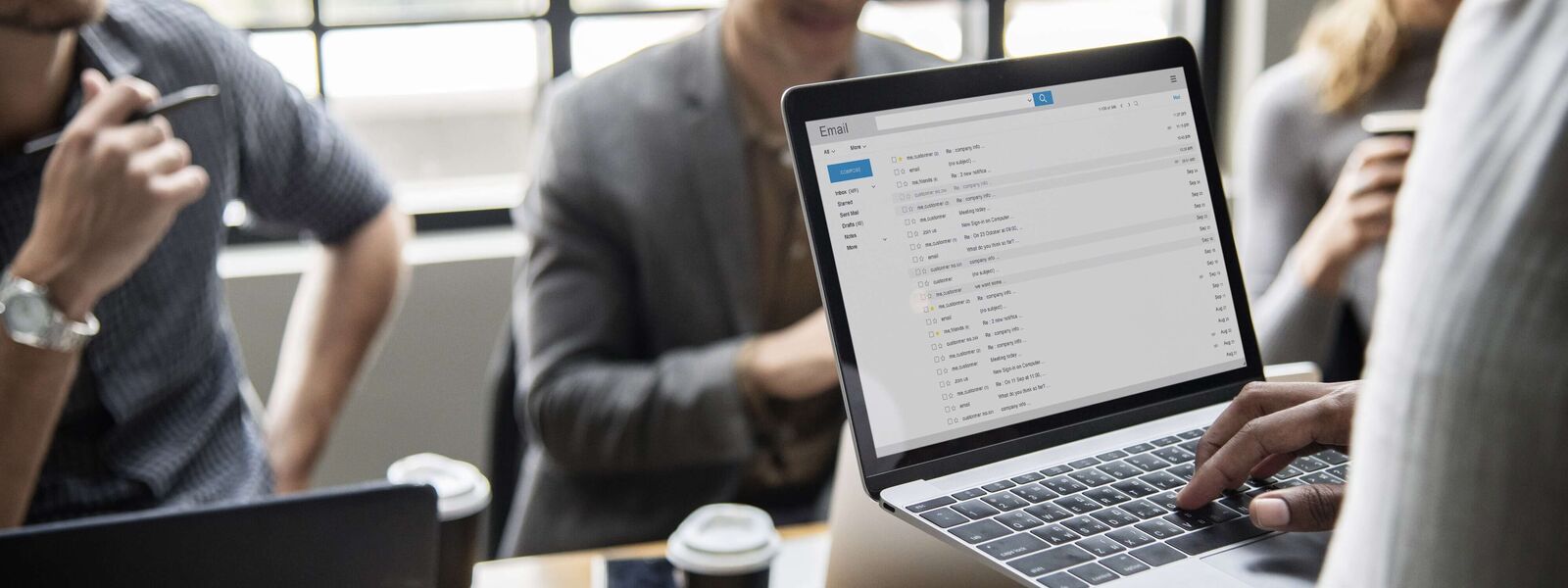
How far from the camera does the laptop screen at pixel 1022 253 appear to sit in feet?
Answer: 2.18

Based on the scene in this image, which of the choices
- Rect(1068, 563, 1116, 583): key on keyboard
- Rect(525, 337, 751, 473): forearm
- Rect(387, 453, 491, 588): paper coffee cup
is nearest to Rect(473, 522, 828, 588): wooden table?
Rect(387, 453, 491, 588): paper coffee cup

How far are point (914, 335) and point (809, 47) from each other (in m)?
0.74

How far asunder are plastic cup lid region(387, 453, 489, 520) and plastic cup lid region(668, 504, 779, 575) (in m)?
0.14

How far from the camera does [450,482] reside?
81 cm

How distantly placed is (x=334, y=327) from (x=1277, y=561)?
1209 millimetres

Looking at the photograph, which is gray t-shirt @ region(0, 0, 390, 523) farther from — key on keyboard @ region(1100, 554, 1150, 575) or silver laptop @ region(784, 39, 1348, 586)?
key on keyboard @ region(1100, 554, 1150, 575)

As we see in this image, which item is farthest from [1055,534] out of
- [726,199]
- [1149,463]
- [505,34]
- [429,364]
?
[505,34]

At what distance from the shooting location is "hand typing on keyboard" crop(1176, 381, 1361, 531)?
0.62 m

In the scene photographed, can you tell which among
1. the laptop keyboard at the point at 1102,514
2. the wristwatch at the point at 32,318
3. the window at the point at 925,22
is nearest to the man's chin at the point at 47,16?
the wristwatch at the point at 32,318

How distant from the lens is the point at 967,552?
618 mm

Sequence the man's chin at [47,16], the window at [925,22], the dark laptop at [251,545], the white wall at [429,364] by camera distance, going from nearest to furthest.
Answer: the dark laptop at [251,545], the man's chin at [47,16], the white wall at [429,364], the window at [925,22]

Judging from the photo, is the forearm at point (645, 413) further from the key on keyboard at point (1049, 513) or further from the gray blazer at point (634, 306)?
the key on keyboard at point (1049, 513)

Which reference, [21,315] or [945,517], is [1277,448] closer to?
[945,517]

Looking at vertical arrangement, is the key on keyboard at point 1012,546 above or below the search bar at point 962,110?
below
